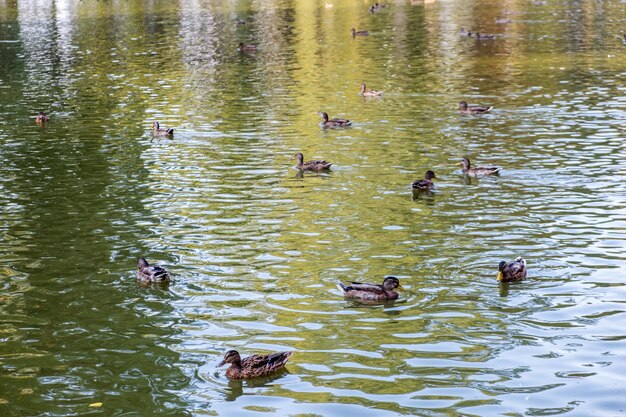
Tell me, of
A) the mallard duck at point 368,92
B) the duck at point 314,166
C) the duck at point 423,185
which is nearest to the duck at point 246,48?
the mallard duck at point 368,92

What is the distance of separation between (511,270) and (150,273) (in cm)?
659

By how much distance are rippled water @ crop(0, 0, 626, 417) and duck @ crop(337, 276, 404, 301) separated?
20cm

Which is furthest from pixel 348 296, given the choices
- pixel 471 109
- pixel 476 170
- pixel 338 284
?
pixel 471 109

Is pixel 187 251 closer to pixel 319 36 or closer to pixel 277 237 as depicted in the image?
pixel 277 237

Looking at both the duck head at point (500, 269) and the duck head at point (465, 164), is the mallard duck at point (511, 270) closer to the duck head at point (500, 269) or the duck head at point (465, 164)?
the duck head at point (500, 269)

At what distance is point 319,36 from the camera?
6544 centimetres

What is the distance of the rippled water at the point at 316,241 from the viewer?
14023 mm

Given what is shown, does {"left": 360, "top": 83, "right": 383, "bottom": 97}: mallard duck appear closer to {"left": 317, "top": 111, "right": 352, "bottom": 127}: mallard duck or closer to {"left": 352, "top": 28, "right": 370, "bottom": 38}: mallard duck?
{"left": 317, "top": 111, "right": 352, "bottom": 127}: mallard duck

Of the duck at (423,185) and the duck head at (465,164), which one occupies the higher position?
the duck head at (465,164)

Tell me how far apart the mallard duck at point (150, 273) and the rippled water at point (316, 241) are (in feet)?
0.80

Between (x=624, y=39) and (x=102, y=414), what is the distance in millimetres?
45853

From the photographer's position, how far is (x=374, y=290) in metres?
16.6

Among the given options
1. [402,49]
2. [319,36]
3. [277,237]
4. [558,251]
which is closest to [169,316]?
[277,237]

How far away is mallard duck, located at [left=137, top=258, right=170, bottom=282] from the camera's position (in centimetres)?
1783
